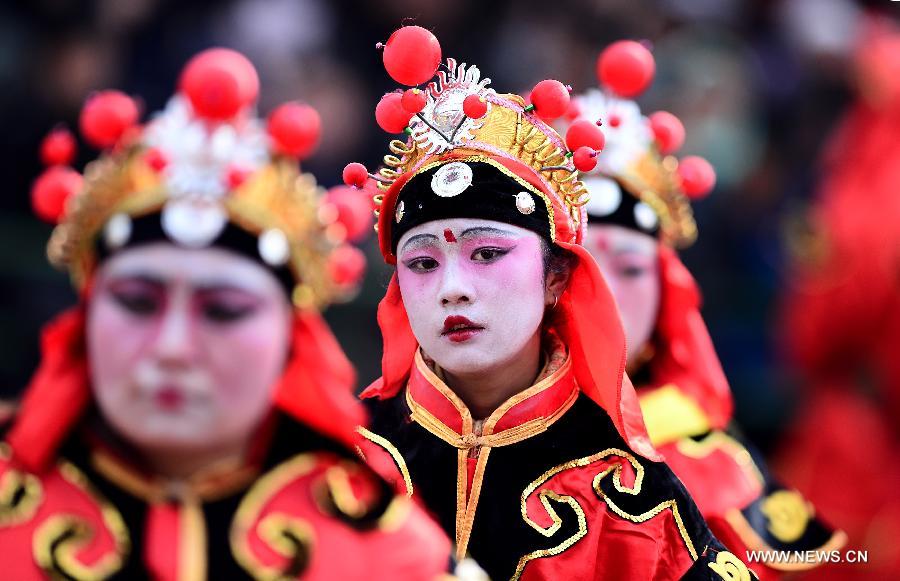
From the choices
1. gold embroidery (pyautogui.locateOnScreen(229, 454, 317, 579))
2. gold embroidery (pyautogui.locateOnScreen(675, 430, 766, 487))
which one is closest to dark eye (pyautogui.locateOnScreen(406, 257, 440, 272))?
gold embroidery (pyautogui.locateOnScreen(229, 454, 317, 579))

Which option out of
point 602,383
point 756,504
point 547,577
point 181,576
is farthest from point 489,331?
point 756,504

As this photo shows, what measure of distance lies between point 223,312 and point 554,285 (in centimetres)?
62

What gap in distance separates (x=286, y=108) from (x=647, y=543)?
1.04 m

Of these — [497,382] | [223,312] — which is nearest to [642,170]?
[497,382]

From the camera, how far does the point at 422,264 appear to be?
250 centimetres

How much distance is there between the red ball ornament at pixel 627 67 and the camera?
9.62 feet

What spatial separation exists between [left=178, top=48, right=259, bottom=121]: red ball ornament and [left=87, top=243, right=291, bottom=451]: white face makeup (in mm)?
250

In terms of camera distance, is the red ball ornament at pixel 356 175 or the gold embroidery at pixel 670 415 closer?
the red ball ornament at pixel 356 175

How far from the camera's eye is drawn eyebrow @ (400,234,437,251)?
2.49 m

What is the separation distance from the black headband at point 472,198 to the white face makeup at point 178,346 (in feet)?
1.08

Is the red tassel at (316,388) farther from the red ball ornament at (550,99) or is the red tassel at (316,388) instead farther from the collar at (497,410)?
the red ball ornament at (550,99)

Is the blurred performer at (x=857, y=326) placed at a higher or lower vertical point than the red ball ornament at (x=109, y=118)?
lower

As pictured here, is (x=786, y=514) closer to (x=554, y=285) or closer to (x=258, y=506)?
(x=554, y=285)

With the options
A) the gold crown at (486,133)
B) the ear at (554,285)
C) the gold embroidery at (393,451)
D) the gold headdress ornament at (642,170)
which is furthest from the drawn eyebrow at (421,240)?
the gold headdress ornament at (642,170)
